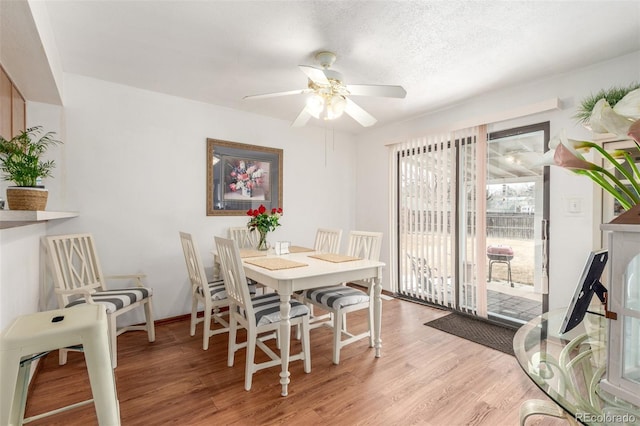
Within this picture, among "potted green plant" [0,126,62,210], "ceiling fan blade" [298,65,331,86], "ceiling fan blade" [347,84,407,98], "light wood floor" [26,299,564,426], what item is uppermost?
"ceiling fan blade" [298,65,331,86]

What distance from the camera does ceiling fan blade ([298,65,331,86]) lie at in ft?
6.10

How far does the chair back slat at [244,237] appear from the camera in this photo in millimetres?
3523

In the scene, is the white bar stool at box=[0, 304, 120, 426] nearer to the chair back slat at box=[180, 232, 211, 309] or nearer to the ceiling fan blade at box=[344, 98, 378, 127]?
the chair back slat at box=[180, 232, 211, 309]

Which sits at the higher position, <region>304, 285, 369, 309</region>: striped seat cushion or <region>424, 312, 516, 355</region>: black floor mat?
<region>304, 285, 369, 309</region>: striped seat cushion

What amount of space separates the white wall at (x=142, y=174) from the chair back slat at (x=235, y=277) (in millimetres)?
1306

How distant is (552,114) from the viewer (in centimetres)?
274

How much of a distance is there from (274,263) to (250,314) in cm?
51

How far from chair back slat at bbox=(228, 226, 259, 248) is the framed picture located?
0.23 metres

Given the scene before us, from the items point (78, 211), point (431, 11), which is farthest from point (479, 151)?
point (78, 211)

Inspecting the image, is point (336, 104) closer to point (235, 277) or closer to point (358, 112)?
point (358, 112)

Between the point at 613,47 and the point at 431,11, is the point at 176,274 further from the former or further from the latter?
the point at 613,47

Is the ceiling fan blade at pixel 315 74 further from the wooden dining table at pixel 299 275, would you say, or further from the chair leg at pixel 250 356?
the chair leg at pixel 250 356

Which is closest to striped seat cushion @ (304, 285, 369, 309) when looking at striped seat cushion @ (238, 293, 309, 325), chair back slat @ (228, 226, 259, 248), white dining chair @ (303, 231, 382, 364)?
white dining chair @ (303, 231, 382, 364)

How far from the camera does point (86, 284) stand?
265 centimetres
